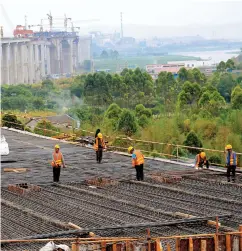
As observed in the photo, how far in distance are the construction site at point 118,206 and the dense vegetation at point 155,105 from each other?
27.2 ft

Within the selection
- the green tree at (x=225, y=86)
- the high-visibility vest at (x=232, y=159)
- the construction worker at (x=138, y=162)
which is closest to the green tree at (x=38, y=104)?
the green tree at (x=225, y=86)

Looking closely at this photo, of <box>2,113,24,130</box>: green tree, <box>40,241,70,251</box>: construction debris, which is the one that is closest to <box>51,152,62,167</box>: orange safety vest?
<box>40,241,70,251</box>: construction debris

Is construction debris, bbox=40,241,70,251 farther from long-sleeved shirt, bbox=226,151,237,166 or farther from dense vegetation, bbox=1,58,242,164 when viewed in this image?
dense vegetation, bbox=1,58,242,164

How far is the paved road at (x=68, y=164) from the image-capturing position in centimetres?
1667

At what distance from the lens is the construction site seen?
9648 mm

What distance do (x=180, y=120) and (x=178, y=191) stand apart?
20.6 m

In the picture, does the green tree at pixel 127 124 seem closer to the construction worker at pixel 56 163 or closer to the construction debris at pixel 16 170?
the construction debris at pixel 16 170

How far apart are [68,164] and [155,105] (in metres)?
40.1

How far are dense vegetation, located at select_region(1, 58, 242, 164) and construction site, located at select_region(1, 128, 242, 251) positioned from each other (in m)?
8.28

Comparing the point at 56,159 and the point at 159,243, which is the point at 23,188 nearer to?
the point at 56,159

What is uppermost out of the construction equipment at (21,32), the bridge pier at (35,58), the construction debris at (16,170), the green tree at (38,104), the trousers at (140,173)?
the construction equipment at (21,32)

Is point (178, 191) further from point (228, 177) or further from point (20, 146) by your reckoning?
point (20, 146)

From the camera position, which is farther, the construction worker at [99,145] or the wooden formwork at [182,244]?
the construction worker at [99,145]

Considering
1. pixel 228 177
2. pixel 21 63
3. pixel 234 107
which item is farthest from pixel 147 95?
pixel 21 63
